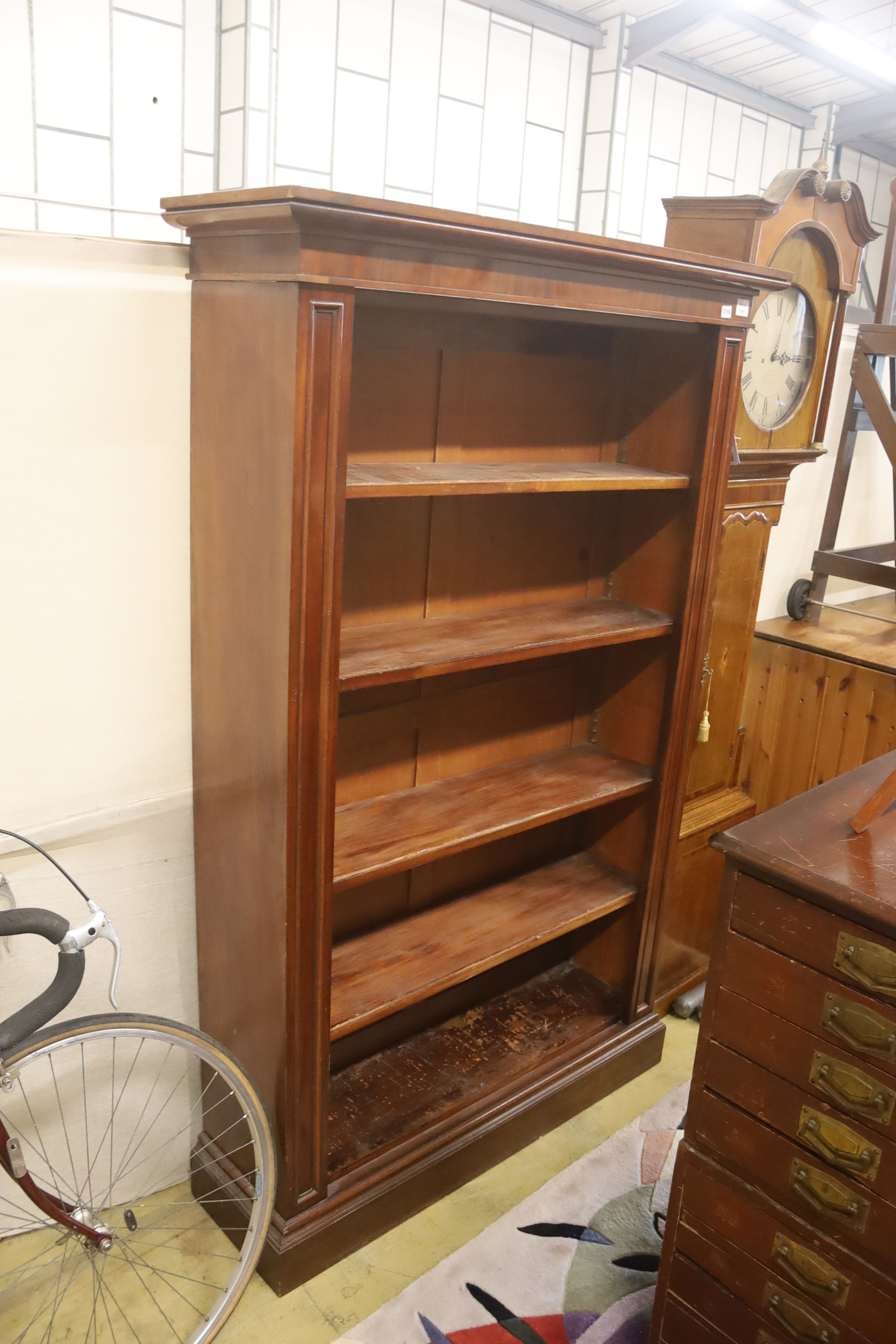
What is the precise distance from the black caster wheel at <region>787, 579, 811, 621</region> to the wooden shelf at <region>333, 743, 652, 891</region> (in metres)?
1.22

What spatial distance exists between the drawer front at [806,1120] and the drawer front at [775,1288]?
0.17 metres

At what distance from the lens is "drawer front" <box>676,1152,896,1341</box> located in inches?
52.9

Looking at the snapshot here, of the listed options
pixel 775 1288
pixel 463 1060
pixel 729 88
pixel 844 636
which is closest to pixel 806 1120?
pixel 775 1288

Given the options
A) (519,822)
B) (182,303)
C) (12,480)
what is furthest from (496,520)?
(12,480)

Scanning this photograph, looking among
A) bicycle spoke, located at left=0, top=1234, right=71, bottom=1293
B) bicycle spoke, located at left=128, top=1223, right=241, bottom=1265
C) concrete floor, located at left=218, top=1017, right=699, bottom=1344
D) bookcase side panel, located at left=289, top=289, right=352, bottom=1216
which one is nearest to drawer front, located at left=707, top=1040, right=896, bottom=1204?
bookcase side panel, located at left=289, top=289, right=352, bottom=1216

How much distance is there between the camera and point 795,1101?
1390 millimetres

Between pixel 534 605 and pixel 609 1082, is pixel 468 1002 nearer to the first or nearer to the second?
pixel 609 1082

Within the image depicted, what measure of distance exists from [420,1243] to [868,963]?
113 cm

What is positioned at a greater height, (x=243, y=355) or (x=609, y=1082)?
(x=243, y=355)

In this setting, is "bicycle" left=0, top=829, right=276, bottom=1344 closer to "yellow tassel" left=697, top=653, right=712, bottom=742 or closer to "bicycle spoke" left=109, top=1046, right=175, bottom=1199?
"bicycle spoke" left=109, top=1046, right=175, bottom=1199

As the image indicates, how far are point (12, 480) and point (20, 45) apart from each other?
976 millimetres

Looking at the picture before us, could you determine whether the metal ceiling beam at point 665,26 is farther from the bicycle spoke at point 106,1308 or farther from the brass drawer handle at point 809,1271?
the bicycle spoke at point 106,1308

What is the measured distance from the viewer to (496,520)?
2.04 metres

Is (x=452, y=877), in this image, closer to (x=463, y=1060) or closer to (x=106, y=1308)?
(x=463, y=1060)
